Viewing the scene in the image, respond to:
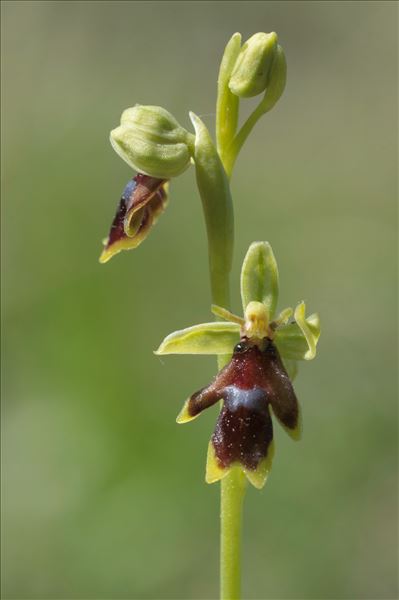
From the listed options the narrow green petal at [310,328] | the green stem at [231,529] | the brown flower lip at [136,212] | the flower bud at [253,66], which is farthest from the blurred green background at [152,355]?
the flower bud at [253,66]

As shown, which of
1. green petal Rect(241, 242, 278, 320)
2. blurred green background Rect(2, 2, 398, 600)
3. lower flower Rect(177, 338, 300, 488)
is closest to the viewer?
lower flower Rect(177, 338, 300, 488)

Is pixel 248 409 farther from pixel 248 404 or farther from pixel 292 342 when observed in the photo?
pixel 292 342

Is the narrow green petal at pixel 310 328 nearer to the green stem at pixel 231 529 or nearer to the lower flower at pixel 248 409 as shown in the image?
the lower flower at pixel 248 409

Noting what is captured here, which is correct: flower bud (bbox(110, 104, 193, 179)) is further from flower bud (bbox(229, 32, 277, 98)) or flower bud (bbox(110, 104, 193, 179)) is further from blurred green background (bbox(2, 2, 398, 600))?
blurred green background (bbox(2, 2, 398, 600))

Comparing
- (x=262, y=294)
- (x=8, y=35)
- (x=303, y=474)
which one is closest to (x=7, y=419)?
(x=303, y=474)

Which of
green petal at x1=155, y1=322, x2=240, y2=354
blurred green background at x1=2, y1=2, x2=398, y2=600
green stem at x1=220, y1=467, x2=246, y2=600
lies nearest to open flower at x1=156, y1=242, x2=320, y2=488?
green petal at x1=155, y1=322, x2=240, y2=354

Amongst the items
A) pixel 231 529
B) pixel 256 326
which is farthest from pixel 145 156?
pixel 231 529

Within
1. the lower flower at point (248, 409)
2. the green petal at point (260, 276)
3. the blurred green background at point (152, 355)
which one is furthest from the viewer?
the blurred green background at point (152, 355)
